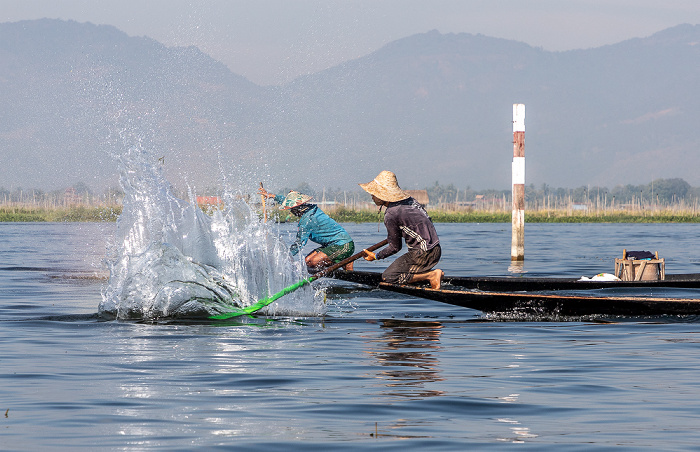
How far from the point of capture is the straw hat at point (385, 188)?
1281cm

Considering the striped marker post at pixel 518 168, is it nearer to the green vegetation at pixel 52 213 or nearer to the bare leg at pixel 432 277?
the bare leg at pixel 432 277

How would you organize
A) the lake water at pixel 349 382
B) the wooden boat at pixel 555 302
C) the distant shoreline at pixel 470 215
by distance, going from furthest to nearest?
the distant shoreline at pixel 470 215
the wooden boat at pixel 555 302
the lake water at pixel 349 382

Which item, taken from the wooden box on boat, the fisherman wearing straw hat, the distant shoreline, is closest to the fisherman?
the fisherman wearing straw hat

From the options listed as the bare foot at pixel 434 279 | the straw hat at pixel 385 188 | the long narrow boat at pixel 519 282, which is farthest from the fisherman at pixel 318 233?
the straw hat at pixel 385 188

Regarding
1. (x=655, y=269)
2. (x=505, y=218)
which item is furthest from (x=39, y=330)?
(x=505, y=218)

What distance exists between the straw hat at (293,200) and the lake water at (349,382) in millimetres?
2432

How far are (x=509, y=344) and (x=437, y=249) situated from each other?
2868mm

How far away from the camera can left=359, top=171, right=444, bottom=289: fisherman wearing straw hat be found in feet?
42.3

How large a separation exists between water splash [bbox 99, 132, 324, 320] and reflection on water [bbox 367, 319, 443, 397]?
6.52 ft

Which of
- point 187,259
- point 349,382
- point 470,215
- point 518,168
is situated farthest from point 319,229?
point 470,215

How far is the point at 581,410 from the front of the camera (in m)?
7.26

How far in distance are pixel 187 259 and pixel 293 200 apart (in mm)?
2741

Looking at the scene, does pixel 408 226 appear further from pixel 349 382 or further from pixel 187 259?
pixel 349 382

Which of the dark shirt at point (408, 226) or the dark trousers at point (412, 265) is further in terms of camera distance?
the dark trousers at point (412, 265)
